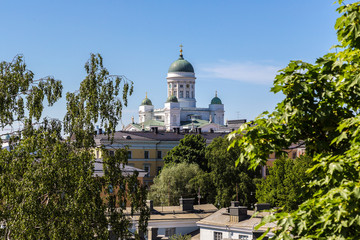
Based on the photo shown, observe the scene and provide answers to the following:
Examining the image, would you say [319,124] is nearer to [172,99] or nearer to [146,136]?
[146,136]

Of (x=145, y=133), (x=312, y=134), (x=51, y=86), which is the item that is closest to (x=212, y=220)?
(x=51, y=86)

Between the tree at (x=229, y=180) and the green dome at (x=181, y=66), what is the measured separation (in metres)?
130

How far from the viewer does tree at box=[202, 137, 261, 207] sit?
206 ft

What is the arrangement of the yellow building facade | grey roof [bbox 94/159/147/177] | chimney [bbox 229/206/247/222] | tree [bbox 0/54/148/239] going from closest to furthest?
1. tree [bbox 0/54/148/239]
2. grey roof [bbox 94/159/147/177]
3. chimney [bbox 229/206/247/222]
4. the yellow building facade

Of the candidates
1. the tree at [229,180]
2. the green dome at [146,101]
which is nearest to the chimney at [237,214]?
the tree at [229,180]

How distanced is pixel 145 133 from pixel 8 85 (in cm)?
8191

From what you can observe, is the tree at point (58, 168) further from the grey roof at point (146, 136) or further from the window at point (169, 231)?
the grey roof at point (146, 136)

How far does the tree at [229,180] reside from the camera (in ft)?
206

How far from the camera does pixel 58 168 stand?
18031mm

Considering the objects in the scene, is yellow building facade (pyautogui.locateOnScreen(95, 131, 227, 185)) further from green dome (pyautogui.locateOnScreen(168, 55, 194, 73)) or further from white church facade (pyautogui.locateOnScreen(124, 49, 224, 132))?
green dome (pyautogui.locateOnScreen(168, 55, 194, 73))

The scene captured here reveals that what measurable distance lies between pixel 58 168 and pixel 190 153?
57901 mm

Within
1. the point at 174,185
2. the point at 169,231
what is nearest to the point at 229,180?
the point at 174,185

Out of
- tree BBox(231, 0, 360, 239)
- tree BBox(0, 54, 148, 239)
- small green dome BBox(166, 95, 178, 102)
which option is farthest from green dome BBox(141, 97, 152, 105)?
tree BBox(231, 0, 360, 239)

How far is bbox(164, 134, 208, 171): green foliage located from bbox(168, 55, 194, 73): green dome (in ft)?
387
